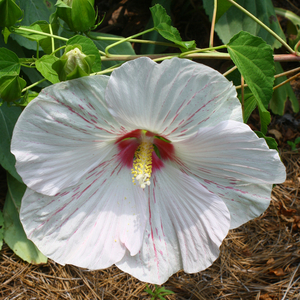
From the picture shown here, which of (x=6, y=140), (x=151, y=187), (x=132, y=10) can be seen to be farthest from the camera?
(x=132, y=10)

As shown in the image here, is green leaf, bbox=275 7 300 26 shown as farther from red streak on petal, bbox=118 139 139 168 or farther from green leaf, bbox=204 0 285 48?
red streak on petal, bbox=118 139 139 168

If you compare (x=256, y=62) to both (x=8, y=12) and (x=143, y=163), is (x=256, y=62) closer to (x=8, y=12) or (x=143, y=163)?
(x=143, y=163)

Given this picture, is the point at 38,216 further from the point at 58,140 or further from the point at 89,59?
the point at 89,59

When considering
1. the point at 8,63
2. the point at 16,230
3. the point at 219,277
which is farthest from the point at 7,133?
the point at 219,277

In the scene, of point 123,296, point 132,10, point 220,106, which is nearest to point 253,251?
point 123,296

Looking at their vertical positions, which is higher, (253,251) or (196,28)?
(196,28)

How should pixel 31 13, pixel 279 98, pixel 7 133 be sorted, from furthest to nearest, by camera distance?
1. pixel 279 98
2. pixel 7 133
3. pixel 31 13

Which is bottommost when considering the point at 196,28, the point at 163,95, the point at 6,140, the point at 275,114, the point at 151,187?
the point at 275,114

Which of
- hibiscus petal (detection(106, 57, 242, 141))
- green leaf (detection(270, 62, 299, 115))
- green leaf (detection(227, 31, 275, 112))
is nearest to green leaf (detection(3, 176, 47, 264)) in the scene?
hibiscus petal (detection(106, 57, 242, 141))
